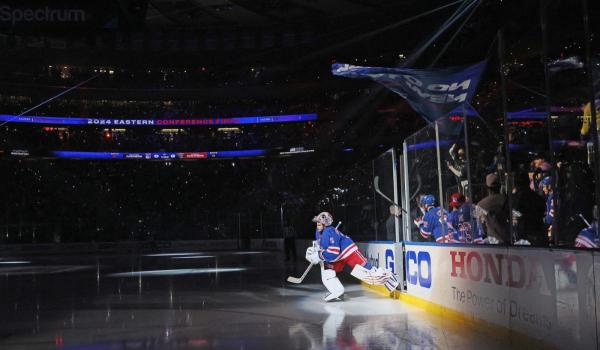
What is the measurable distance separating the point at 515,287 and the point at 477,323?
1.19 meters

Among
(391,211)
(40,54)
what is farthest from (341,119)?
(391,211)

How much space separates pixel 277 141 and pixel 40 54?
17.6 metres

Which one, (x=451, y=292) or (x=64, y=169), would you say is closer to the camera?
(x=451, y=292)

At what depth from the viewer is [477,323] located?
25.6ft

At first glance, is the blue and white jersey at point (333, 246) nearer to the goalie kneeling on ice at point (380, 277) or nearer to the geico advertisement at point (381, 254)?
the goalie kneeling on ice at point (380, 277)

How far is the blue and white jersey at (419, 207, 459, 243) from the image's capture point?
9.46m

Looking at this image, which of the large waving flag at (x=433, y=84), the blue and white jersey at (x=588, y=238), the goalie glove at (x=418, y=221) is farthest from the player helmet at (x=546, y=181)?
the goalie glove at (x=418, y=221)

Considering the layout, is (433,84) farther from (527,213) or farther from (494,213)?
(527,213)

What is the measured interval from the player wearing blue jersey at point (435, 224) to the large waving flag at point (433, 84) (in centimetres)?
142

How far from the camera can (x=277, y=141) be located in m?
49.2

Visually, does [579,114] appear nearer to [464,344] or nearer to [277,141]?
[464,344]

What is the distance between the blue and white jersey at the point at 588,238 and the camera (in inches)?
216

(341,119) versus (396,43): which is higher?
(396,43)

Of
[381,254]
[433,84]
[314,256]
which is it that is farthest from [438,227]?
[381,254]
